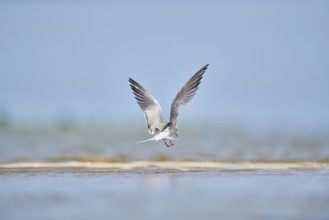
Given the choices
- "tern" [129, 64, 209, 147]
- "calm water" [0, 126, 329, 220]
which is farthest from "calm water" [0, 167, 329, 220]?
"tern" [129, 64, 209, 147]

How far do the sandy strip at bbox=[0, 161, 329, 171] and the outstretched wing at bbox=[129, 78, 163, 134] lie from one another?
1009 mm

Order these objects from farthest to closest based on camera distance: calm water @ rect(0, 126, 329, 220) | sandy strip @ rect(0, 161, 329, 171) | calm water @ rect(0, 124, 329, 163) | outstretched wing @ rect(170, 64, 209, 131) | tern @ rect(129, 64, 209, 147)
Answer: calm water @ rect(0, 124, 329, 163) < sandy strip @ rect(0, 161, 329, 171) < outstretched wing @ rect(170, 64, 209, 131) < tern @ rect(129, 64, 209, 147) < calm water @ rect(0, 126, 329, 220)

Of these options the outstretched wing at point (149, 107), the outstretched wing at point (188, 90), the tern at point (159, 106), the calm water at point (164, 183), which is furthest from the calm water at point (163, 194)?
the outstretched wing at point (188, 90)

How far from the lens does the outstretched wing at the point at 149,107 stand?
62.2 ft

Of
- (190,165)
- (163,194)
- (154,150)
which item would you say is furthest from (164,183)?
(154,150)

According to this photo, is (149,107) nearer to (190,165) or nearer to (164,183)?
(190,165)

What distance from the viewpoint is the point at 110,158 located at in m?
23.1

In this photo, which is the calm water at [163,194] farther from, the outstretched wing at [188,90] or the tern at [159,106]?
the outstretched wing at [188,90]

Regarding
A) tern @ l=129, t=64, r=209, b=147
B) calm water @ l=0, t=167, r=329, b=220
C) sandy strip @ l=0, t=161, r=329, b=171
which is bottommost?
calm water @ l=0, t=167, r=329, b=220

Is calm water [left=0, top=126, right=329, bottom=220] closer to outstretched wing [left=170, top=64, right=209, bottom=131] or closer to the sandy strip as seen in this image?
the sandy strip

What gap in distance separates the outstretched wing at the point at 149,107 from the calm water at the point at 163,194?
3.84ft

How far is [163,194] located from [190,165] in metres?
5.41

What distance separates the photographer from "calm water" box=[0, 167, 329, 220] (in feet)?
40.4

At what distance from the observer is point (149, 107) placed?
19.1 metres
